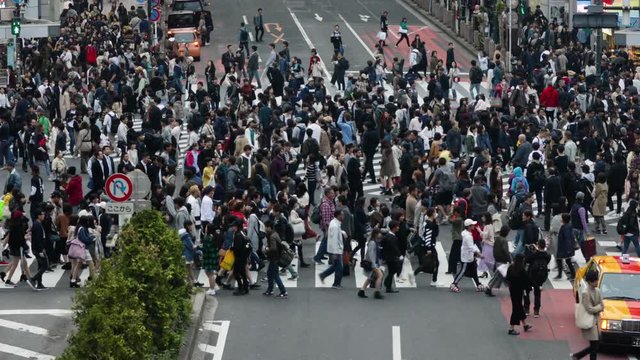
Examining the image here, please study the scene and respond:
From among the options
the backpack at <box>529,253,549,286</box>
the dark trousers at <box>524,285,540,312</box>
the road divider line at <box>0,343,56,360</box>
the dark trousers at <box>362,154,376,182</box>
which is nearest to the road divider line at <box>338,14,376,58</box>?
the dark trousers at <box>362,154,376,182</box>

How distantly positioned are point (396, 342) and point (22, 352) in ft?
18.9

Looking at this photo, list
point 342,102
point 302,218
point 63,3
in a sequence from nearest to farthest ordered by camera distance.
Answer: point 302,218 → point 342,102 → point 63,3

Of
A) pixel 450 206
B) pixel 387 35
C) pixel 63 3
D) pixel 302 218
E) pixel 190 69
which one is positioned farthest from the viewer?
pixel 63 3

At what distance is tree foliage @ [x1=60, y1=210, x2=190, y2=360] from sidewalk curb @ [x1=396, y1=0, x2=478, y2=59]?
128 ft

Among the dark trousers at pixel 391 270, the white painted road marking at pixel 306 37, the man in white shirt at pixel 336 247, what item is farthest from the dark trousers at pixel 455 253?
the white painted road marking at pixel 306 37

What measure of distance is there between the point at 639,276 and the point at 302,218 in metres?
7.81

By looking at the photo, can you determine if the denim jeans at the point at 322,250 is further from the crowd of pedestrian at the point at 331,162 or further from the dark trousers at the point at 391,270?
the dark trousers at the point at 391,270

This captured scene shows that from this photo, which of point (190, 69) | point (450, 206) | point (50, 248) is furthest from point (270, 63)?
point (50, 248)

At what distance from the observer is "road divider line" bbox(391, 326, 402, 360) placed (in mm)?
23595

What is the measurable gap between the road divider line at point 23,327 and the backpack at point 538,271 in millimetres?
7802

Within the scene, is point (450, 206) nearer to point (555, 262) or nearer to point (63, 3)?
point (555, 262)

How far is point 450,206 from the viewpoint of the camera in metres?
32.3

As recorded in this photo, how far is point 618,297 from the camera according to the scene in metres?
23.8

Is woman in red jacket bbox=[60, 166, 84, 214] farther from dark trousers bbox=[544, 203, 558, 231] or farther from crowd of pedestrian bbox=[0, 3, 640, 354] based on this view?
dark trousers bbox=[544, 203, 558, 231]
